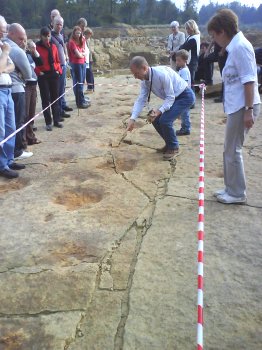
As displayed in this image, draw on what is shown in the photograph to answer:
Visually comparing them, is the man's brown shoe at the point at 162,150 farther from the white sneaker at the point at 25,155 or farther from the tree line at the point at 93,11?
the tree line at the point at 93,11

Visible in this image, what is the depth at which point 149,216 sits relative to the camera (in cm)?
340

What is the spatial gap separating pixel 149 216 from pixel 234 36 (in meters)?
1.77

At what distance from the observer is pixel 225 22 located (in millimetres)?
2945

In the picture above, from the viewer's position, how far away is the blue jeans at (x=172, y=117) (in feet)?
15.4

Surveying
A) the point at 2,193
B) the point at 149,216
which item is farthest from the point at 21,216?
the point at 149,216

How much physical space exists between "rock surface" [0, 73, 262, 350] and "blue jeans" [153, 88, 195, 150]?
0.28 metres

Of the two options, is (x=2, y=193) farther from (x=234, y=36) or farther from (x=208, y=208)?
(x=234, y=36)

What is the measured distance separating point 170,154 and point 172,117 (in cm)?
52

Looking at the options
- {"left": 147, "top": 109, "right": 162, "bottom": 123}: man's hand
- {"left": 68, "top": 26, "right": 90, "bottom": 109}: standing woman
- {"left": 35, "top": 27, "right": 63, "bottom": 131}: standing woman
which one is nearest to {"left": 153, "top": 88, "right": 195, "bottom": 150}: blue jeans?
{"left": 147, "top": 109, "right": 162, "bottom": 123}: man's hand

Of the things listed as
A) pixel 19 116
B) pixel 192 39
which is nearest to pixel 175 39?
pixel 192 39

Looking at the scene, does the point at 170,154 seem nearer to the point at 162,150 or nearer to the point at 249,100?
the point at 162,150

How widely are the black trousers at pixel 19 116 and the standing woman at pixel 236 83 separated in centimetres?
266

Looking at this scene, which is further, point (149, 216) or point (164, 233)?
point (149, 216)

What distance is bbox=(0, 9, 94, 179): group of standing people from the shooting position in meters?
4.15
